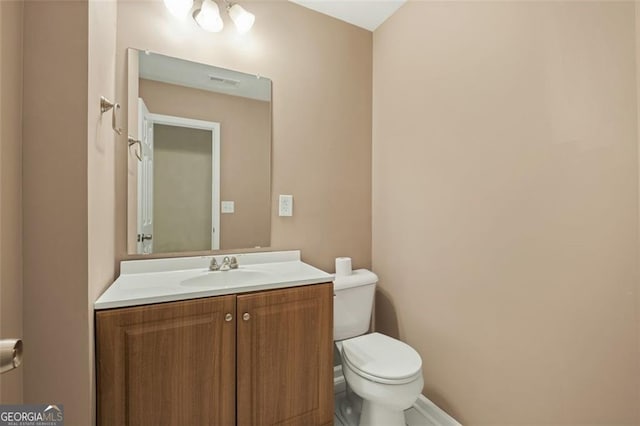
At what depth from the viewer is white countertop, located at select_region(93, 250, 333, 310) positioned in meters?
1.00

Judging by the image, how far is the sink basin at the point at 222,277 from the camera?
132 cm

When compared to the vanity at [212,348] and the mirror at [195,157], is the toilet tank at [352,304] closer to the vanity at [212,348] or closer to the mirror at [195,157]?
the vanity at [212,348]

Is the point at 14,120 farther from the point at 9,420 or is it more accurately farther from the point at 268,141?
the point at 268,141

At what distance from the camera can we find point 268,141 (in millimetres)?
1674

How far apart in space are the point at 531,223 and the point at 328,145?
1202 mm

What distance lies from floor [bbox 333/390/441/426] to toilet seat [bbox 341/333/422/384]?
0.39 m

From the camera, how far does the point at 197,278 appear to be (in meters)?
1.35

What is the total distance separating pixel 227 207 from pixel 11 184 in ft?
3.02

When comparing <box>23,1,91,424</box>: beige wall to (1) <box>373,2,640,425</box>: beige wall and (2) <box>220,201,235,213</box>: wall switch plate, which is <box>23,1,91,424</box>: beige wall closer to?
(2) <box>220,201,235,213</box>: wall switch plate

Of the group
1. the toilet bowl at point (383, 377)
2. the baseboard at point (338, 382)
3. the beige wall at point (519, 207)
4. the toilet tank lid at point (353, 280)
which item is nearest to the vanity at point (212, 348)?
the toilet bowl at point (383, 377)

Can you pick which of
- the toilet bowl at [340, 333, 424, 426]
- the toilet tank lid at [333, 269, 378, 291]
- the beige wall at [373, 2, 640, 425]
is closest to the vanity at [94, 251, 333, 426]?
the toilet bowl at [340, 333, 424, 426]

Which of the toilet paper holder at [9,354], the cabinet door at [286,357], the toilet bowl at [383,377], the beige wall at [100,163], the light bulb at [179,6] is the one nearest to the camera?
the toilet paper holder at [9,354]

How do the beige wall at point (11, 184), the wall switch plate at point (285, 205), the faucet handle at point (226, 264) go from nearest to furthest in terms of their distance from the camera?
1. the beige wall at point (11, 184)
2. the faucet handle at point (226, 264)
3. the wall switch plate at point (285, 205)

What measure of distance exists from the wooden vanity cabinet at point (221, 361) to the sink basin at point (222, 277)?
228 millimetres
